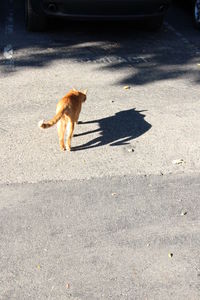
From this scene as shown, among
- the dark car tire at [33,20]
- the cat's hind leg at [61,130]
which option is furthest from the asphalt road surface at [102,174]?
the dark car tire at [33,20]

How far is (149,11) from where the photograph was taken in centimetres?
805

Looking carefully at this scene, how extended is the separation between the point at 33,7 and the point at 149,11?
1644 millimetres

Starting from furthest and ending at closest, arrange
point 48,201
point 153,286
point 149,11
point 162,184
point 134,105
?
point 149,11 → point 134,105 → point 162,184 → point 48,201 → point 153,286

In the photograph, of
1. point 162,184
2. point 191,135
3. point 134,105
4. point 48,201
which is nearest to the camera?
point 48,201

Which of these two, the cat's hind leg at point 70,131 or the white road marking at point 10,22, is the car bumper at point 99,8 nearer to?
the white road marking at point 10,22

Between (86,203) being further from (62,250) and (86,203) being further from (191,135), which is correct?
(191,135)

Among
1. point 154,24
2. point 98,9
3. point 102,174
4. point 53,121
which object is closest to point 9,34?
point 98,9

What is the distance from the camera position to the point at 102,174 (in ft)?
16.9

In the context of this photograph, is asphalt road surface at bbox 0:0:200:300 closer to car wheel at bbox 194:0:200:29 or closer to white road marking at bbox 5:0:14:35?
white road marking at bbox 5:0:14:35

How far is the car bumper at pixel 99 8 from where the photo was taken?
764 centimetres

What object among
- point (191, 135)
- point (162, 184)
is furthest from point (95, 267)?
point (191, 135)

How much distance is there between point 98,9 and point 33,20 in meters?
1.20

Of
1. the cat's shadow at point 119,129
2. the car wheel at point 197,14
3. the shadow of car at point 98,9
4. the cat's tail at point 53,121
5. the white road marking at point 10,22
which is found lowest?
the white road marking at point 10,22

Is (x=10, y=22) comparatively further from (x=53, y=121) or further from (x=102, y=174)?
(x=102, y=174)
